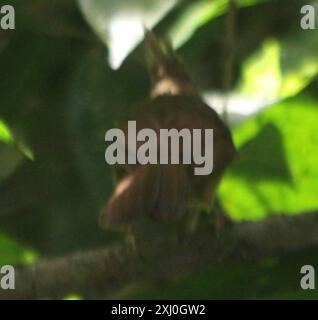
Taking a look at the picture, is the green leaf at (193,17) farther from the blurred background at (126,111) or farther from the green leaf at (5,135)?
the green leaf at (5,135)

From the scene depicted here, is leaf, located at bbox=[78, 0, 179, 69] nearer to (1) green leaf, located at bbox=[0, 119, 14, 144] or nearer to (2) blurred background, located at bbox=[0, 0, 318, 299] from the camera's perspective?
(2) blurred background, located at bbox=[0, 0, 318, 299]

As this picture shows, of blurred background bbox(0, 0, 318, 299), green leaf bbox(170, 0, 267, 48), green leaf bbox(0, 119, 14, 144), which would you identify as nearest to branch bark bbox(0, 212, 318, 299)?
blurred background bbox(0, 0, 318, 299)

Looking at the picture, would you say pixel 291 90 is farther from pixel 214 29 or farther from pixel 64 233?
pixel 64 233

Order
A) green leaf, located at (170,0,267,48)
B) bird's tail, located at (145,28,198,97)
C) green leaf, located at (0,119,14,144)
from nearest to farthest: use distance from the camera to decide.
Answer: green leaf, located at (0,119,14,144) < green leaf, located at (170,0,267,48) < bird's tail, located at (145,28,198,97)

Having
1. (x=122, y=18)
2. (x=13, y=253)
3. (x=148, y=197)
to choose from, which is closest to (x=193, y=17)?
(x=122, y=18)

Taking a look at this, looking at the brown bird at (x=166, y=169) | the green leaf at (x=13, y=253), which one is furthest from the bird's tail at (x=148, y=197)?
the green leaf at (x=13, y=253)

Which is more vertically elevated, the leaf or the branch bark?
the leaf
